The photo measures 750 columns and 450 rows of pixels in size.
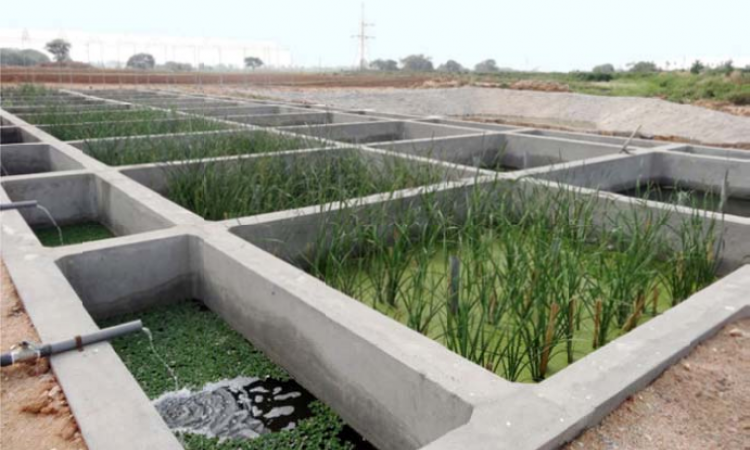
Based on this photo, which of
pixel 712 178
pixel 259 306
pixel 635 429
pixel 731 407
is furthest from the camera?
pixel 712 178

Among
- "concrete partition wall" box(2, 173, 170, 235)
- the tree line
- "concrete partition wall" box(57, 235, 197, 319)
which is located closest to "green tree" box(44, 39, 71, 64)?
the tree line

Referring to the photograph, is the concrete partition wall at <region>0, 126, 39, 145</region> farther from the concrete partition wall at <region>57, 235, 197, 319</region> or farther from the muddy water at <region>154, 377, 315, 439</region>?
the muddy water at <region>154, 377, 315, 439</region>

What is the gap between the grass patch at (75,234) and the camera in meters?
4.32

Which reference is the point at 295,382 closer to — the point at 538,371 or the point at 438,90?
the point at 538,371

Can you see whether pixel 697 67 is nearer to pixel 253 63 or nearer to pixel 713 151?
pixel 713 151

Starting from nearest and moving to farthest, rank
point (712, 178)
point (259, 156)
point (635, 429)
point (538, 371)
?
point (635, 429) < point (538, 371) < point (259, 156) < point (712, 178)

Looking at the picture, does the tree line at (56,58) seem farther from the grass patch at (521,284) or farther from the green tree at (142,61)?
the grass patch at (521,284)

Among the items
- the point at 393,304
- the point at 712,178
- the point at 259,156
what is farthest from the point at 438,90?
the point at 393,304

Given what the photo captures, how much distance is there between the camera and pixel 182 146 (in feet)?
16.9

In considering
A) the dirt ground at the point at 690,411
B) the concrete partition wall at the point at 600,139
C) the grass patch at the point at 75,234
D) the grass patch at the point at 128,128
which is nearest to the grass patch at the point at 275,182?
the grass patch at the point at 75,234

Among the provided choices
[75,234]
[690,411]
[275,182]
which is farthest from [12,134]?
[690,411]

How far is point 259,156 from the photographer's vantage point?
182 inches

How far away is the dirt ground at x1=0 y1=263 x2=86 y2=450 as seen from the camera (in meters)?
1.58

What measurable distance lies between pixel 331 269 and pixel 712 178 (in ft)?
15.2
